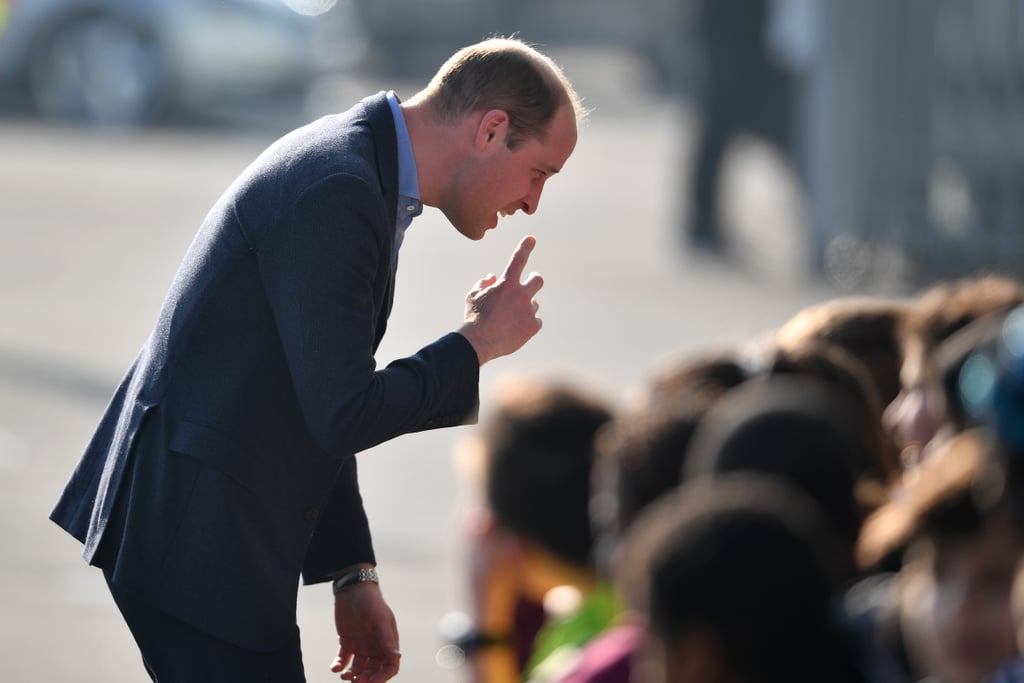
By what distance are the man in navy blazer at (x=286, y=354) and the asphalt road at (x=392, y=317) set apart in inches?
101

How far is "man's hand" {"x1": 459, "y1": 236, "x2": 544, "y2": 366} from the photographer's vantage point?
107 inches

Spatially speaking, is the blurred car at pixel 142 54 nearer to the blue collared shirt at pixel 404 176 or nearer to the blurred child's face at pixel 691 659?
the blue collared shirt at pixel 404 176

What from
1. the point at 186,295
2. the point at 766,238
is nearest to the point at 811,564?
the point at 186,295

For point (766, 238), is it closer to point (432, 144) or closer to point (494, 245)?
point (494, 245)

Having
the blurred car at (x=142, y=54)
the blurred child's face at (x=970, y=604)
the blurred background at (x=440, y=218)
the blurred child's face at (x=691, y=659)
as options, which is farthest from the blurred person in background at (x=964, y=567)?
the blurred car at (x=142, y=54)

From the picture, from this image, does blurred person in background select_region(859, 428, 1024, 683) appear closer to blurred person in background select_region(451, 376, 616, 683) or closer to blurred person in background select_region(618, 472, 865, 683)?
blurred person in background select_region(618, 472, 865, 683)

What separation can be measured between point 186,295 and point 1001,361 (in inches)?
48.7

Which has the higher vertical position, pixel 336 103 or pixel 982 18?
pixel 336 103

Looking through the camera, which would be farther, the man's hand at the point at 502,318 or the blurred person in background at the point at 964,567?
the man's hand at the point at 502,318

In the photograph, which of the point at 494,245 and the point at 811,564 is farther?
the point at 494,245

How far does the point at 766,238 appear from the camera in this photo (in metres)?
12.4

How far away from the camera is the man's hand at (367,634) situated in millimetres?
2988

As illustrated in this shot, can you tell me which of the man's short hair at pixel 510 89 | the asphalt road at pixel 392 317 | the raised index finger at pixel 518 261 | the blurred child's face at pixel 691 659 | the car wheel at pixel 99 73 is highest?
the car wheel at pixel 99 73

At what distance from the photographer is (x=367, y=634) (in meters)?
3.00
